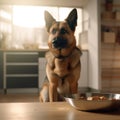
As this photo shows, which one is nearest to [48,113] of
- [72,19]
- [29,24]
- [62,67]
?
[62,67]

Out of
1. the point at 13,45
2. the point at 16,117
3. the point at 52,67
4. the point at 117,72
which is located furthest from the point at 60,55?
→ the point at 13,45

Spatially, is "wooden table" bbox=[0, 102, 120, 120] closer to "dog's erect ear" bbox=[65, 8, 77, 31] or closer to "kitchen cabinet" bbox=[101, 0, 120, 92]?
Result: "dog's erect ear" bbox=[65, 8, 77, 31]

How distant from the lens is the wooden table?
935 millimetres

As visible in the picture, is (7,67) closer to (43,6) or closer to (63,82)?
(43,6)

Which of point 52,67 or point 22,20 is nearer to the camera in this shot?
point 52,67

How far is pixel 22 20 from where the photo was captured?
642cm

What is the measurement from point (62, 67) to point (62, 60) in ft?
0.23

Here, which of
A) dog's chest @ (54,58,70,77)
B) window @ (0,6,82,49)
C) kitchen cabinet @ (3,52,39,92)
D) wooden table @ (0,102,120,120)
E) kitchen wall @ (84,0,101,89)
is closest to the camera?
wooden table @ (0,102,120,120)

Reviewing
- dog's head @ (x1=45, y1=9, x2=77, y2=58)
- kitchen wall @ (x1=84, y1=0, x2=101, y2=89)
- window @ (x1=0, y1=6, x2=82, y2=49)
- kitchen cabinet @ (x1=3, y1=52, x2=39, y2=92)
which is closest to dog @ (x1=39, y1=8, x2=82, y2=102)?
dog's head @ (x1=45, y1=9, x2=77, y2=58)

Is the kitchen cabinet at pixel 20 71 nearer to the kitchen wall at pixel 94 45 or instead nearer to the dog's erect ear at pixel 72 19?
the kitchen wall at pixel 94 45

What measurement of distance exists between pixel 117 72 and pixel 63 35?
3.57m

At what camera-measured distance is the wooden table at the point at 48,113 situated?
3.07 ft

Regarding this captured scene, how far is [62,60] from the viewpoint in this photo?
2.29m

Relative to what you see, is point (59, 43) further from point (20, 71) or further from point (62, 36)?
point (20, 71)
